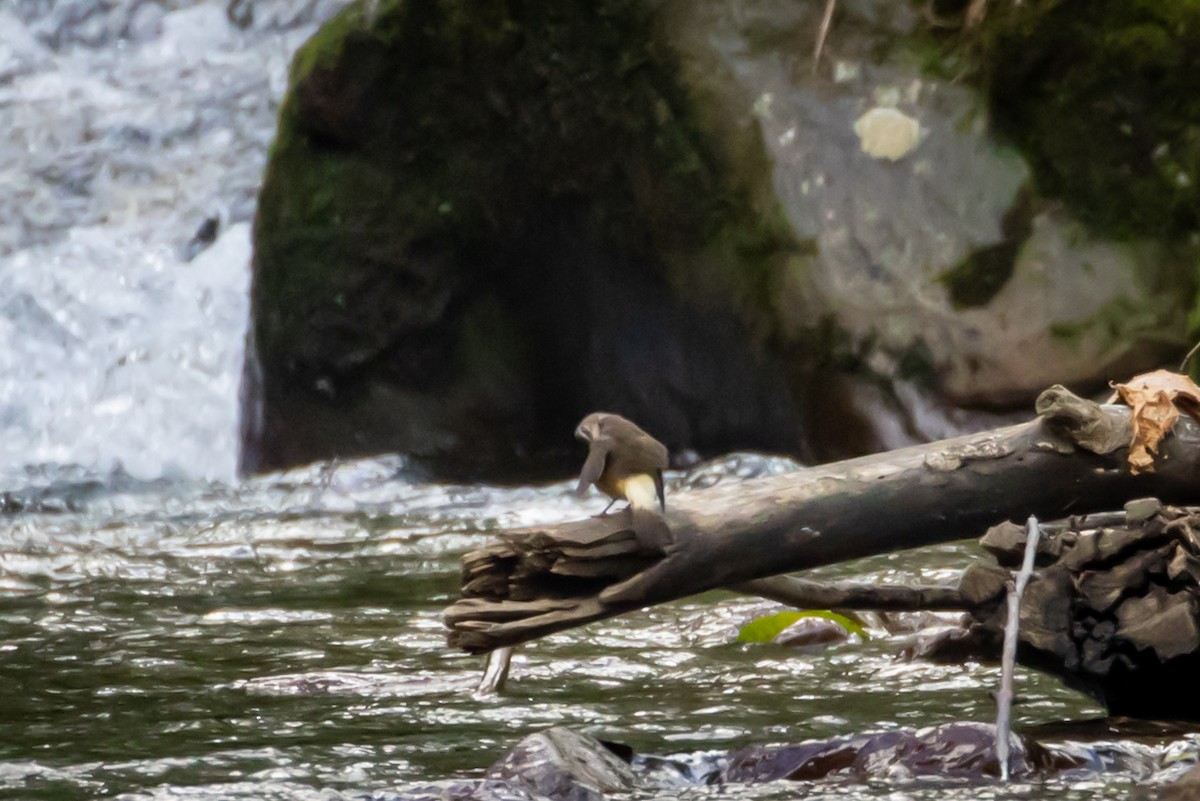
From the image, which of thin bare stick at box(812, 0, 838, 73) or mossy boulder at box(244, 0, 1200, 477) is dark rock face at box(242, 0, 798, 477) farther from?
thin bare stick at box(812, 0, 838, 73)

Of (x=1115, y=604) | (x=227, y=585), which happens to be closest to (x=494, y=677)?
(x=1115, y=604)

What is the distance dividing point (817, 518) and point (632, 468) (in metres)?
0.34

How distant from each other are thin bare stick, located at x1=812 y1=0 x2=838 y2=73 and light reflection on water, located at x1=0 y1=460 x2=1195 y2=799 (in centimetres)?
290

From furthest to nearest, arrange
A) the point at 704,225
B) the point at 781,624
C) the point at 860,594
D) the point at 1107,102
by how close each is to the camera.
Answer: the point at 704,225 → the point at 1107,102 → the point at 781,624 → the point at 860,594

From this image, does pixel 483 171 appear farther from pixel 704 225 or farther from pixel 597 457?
pixel 597 457

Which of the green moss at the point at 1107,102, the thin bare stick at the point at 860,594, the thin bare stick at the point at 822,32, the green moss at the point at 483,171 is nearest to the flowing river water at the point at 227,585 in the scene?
the thin bare stick at the point at 860,594

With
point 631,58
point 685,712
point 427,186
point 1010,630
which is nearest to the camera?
point 1010,630

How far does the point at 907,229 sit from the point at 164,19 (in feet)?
25.7

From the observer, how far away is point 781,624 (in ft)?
12.8

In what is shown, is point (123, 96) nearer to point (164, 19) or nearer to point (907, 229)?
point (164, 19)

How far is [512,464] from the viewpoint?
8367mm

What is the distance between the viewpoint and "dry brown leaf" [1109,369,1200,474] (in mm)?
2686

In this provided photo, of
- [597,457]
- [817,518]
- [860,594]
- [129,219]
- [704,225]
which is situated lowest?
[860,594]

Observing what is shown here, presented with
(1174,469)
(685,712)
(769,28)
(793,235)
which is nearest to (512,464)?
(793,235)
